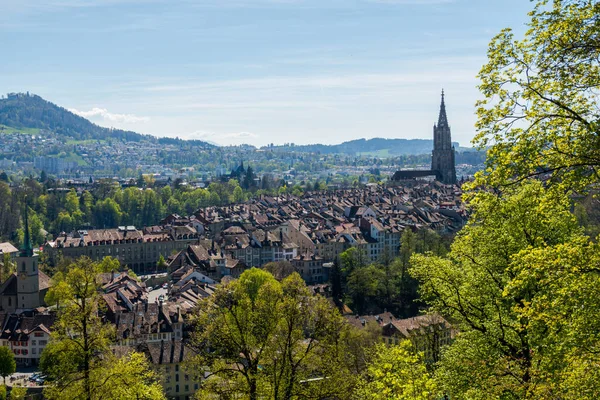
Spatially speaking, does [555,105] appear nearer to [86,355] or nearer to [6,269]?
[86,355]

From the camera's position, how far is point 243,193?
148875mm

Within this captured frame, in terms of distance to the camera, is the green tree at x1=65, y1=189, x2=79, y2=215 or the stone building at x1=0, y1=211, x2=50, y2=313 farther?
the green tree at x1=65, y1=189, x2=79, y2=215

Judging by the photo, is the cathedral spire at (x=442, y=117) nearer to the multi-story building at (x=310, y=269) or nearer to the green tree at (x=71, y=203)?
the green tree at (x=71, y=203)

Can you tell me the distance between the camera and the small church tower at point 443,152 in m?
145

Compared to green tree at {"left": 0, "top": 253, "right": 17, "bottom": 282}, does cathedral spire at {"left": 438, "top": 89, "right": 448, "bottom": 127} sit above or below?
above

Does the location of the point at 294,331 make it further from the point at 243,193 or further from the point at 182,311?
the point at 243,193

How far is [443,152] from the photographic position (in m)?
147

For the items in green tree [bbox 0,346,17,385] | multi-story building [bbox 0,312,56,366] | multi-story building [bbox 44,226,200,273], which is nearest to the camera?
green tree [bbox 0,346,17,385]

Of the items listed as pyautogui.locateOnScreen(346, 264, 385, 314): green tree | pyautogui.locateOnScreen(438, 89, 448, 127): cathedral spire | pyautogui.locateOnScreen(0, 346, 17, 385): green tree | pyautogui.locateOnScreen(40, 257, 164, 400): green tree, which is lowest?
pyautogui.locateOnScreen(0, 346, 17, 385): green tree

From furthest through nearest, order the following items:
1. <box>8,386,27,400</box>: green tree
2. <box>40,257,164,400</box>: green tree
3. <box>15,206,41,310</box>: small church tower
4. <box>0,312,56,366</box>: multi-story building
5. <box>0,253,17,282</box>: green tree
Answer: <box>0,253,17,282</box>: green tree → <box>15,206,41,310</box>: small church tower → <box>0,312,56,366</box>: multi-story building → <box>8,386,27,400</box>: green tree → <box>40,257,164,400</box>: green tree

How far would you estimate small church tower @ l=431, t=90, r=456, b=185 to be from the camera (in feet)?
474

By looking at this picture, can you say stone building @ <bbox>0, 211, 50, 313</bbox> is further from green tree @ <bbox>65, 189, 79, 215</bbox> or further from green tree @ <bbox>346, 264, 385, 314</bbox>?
green tree @ <bbox>65, 189, 79, 215</bbox>

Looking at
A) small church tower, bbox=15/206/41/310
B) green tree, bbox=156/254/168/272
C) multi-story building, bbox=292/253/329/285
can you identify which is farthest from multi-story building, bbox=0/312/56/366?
green tree, bbox=156/254/168/272

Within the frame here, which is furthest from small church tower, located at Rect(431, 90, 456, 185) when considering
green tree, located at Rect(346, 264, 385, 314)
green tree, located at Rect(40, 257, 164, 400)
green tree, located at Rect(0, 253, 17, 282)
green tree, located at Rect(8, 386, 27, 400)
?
green tree, located at Rect(40, 257, 164, 400)
